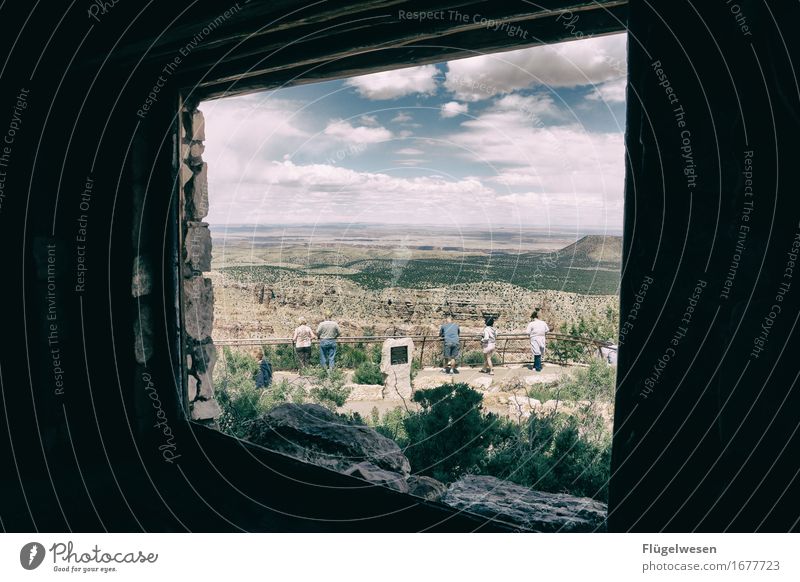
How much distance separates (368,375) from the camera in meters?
14.4

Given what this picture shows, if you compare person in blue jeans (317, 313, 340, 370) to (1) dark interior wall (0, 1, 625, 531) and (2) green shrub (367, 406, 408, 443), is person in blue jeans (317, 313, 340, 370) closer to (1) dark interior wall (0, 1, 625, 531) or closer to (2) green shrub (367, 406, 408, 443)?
(2) green shrub (367, 406, 408, 443)

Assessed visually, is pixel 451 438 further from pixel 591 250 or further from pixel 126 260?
pixel 591 250

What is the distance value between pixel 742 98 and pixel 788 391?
786 mm

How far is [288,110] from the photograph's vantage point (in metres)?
26.1

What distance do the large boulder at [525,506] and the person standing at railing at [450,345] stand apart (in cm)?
1028

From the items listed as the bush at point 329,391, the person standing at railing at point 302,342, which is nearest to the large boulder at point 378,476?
the bush at point 329,391

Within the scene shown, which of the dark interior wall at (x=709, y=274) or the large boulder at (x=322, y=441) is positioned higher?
the dark interior wall at (x=709, y=274)

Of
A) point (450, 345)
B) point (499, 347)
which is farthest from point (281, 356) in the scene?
point (499, 347)

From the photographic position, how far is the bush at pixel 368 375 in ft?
46.8

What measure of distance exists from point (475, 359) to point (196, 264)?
13444mm

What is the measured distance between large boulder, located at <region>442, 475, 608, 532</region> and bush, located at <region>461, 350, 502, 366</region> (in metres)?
12.4

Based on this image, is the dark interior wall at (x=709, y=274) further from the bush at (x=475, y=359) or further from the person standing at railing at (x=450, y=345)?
the bush at (x=475, y=359)

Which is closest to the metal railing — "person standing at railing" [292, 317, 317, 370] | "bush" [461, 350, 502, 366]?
"bush" [461, 350, 502, 366]

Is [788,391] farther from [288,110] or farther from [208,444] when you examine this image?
[288,110]
